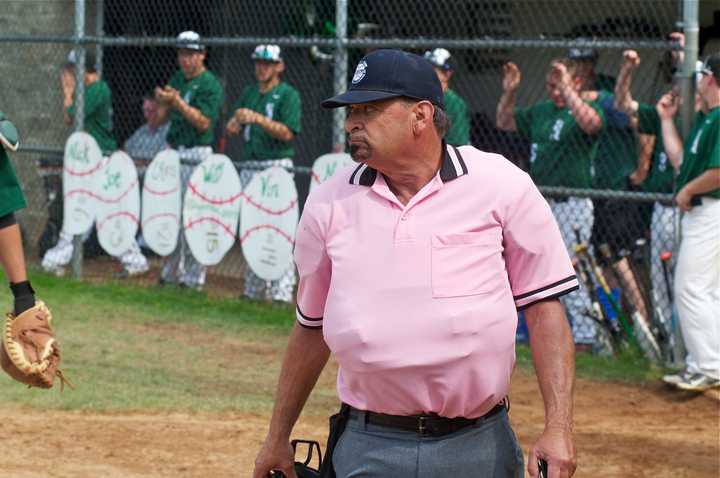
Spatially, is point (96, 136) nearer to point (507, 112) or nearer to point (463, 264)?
point (507, 112)

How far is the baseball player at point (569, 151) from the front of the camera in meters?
9.26

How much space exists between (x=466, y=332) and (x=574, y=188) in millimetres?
6190

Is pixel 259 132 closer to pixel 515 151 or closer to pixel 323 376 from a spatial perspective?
pixel 515 151

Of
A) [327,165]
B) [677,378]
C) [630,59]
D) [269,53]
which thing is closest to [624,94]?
[630,59]

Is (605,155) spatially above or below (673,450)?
above

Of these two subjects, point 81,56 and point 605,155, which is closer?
point 605,155

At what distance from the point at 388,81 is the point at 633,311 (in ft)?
20.0

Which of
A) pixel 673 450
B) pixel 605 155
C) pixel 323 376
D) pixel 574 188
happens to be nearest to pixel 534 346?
pixel 673 450

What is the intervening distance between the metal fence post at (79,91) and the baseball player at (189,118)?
2.77 ft

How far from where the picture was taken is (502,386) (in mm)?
3477

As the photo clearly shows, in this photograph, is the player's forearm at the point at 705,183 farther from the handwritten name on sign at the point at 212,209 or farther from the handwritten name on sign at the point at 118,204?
the handwritten name on sign at the point at 118,204

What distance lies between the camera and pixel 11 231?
4.81 meters

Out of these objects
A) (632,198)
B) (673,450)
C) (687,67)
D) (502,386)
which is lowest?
(673,450)

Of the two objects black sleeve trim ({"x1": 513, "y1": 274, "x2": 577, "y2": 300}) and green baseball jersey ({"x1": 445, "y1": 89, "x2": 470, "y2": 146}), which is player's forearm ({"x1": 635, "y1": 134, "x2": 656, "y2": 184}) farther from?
black sleeve trim ({"x1": 513, "y1": 274, "x2": 577, "y2": 300})
